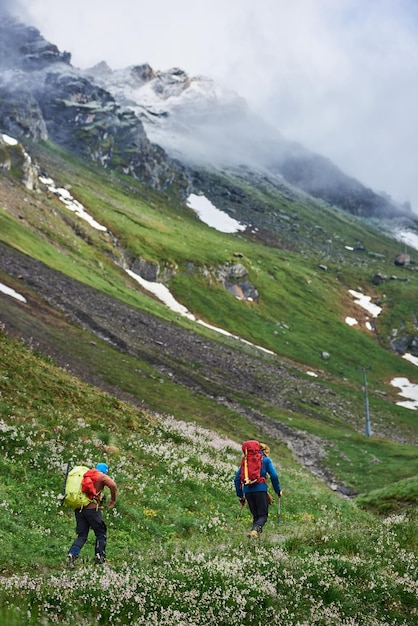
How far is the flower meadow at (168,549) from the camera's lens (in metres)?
9.39

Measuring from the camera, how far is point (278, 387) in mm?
81312

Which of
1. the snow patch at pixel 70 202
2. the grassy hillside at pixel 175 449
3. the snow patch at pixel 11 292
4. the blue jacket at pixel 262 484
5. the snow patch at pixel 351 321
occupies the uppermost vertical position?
the snow patch at pixel 351 321

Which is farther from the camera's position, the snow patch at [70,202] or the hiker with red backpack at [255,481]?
the snow patch at [70,202]

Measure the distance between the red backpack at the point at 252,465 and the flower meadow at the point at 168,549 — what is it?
1.57 metres

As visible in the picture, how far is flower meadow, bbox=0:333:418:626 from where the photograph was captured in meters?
9.39

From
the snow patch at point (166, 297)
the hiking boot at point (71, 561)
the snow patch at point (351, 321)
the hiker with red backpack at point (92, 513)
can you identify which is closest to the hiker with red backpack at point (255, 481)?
the hiker with red backpack at point (92, 513)

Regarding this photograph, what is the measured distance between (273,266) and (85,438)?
17653cm

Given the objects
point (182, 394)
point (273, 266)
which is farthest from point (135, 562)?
point (273, 266)

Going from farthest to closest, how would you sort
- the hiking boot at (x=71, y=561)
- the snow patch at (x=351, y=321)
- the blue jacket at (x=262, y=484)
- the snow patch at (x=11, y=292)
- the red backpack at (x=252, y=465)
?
the snow patch at (x=351, y=321)
the snow patch at (x=11, y=292)
the blue jacket at (x=262, y=484)
the red backpack at (x=252, y=465)
the hiking boot at (x=71, y=561)

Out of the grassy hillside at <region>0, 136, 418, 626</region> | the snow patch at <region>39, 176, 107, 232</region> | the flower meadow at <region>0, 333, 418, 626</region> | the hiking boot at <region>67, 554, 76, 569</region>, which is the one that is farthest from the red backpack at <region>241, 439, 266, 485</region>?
the snow patch at <region>39, 176, 107, 232</region>

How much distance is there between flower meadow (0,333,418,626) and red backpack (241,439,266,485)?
5.14 ft

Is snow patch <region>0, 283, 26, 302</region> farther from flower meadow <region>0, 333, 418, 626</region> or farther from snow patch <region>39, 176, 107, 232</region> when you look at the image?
snow patch <region>39, 176, 107, 232</region>

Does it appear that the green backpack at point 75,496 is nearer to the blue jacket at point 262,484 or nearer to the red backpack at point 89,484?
the red backpack at point 89,484

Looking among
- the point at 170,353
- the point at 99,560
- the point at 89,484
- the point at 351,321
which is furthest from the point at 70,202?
the point at 99,560
